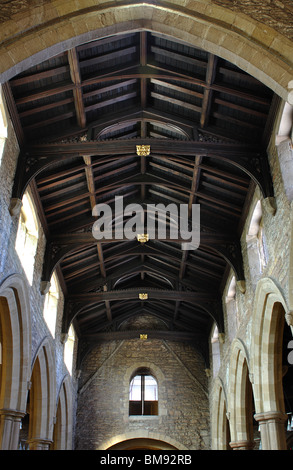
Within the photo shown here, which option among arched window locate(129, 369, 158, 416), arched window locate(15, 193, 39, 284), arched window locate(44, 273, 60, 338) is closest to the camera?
arched window locate(15, 193, 39, 284)

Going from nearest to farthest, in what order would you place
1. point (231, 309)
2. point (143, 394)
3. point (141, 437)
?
point (231, 309), point (141, 437), point (143, 394)

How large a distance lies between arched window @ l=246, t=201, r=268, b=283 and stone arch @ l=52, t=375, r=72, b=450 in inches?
268

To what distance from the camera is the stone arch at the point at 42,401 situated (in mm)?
11648

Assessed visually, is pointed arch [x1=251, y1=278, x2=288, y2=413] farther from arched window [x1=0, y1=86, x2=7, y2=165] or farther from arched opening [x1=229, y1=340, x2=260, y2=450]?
arched window [x1=0, y1=86, x2=7, y2=165]

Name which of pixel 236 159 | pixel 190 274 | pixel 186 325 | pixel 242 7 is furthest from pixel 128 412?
pixel 242 7

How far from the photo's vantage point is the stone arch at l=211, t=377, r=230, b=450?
1466cm

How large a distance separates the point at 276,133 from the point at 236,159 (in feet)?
3.76

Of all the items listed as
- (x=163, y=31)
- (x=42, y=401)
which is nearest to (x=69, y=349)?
(x=42, y=401)

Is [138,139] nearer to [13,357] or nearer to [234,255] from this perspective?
[234,255]

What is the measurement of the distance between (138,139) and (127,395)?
10174 mm

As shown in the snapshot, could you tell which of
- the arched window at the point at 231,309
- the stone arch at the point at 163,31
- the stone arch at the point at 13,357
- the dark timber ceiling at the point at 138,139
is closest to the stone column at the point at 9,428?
the stone arch at the point at 13,357

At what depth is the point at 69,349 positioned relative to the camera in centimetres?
1605

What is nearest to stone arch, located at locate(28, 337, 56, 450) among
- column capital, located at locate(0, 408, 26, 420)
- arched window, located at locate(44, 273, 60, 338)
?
arched window, located at locate(44, 273, 60, 338)

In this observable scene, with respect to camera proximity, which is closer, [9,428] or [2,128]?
[2,128]
